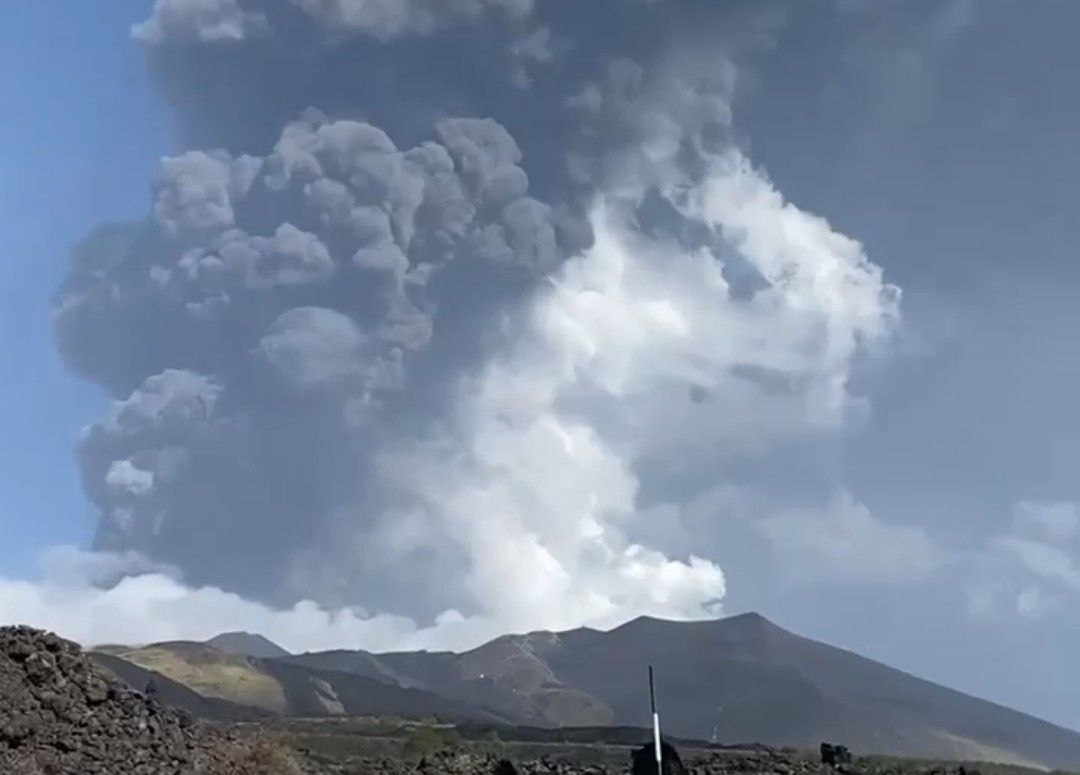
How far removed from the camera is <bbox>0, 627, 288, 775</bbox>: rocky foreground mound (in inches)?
1243

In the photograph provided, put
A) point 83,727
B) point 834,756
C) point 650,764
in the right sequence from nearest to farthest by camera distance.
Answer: point 83,727, point 650,764, point 834,756

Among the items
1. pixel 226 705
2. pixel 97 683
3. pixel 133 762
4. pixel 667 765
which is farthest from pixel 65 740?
pixel 226 705

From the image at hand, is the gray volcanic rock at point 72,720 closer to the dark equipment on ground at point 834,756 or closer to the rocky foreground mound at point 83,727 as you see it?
the rocky foreground mound at point 83,727

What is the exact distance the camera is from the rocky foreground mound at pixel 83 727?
104 ft

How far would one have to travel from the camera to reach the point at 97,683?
36.5 m

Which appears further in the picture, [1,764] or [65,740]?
[65,740]

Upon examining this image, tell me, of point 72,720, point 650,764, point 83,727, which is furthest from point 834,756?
point 72,720

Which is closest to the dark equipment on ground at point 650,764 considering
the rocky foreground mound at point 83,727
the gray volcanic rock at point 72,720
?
the rocky foreground mound at point 83,727

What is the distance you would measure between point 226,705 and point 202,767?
166 meters

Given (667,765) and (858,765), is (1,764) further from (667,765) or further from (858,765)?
(858,765)

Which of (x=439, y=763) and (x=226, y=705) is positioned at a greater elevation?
(x=226, y=705)

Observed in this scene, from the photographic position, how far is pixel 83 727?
33.6 m

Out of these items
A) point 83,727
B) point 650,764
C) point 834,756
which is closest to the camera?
point 83,727

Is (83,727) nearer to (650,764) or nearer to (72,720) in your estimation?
(72,720)
